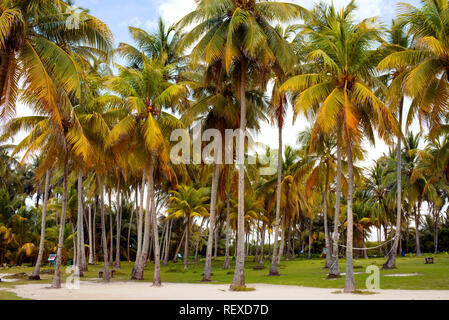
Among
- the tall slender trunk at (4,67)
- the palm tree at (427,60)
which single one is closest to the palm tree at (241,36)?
the palm tree at (427,60)

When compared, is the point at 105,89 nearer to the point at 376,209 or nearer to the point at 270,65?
the point at 270,65

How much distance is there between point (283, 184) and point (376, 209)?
12.9 meters

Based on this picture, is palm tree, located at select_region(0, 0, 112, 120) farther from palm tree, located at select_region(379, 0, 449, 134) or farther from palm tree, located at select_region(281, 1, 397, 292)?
palm tree, located at select_region(379, 0, 449, 134)

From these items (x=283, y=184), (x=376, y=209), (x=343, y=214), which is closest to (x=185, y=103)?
(x=283, y=184)

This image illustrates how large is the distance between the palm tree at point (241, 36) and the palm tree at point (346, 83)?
138 centimetres

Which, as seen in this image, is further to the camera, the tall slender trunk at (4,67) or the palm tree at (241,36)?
the palm tree at (241,36)

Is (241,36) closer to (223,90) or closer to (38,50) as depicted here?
(223,90)

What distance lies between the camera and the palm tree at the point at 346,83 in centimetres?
1474

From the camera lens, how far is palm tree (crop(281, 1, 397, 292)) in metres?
14.7

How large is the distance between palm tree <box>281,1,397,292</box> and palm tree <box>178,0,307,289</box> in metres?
1.38

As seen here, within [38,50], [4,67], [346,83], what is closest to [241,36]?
[346,83]

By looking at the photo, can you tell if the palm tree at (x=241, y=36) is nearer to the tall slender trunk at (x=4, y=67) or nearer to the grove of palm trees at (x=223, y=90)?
the grove of palm trees at (x=223, y=90)

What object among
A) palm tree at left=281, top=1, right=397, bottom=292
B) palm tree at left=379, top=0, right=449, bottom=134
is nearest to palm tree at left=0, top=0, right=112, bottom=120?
palm tree at left=281, top=1, right=397, bottom=292
